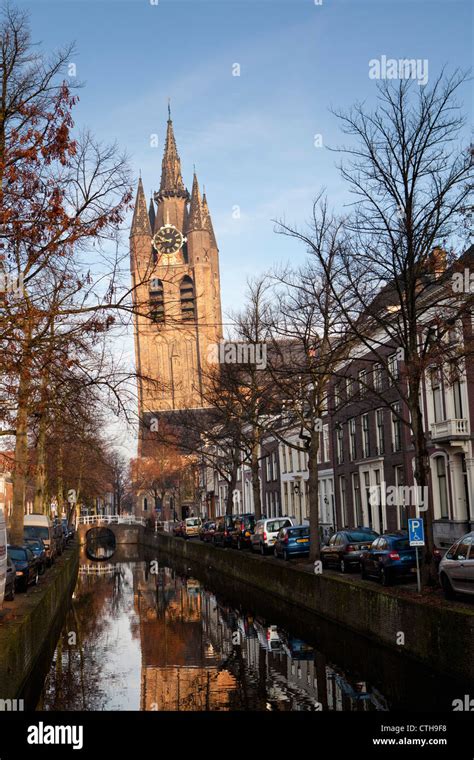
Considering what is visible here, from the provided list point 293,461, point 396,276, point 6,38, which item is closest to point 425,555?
point 396,276

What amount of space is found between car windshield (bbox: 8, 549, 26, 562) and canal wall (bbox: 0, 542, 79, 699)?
973mm

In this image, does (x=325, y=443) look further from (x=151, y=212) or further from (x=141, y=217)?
(x=151, y=212)

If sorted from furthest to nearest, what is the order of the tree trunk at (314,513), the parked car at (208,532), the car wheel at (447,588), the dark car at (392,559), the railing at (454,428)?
the parked car at (208,532) → the railing at (454,428) → the tree trunk at (314,513) → the dark car at (392,559) → the car wheel at (447,588)

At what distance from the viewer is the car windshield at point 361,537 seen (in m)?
28.1

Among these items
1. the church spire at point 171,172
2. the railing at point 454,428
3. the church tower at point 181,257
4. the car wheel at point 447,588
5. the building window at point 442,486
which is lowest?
the car wheel at point 447,588

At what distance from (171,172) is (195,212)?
11.1 metres

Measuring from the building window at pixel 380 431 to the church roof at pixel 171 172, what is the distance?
10061 cm

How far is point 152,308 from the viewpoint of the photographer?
597 inches

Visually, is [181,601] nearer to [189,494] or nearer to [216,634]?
[216,634]

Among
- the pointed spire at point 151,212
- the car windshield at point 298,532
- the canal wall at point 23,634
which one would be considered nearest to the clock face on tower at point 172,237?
the pointed spire at point 151,212

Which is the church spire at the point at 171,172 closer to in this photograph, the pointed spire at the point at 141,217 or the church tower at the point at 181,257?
the church tower at the point at 181,257

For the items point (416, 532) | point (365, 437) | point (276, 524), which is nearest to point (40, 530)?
point (276, 524)

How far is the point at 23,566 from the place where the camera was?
25047mm

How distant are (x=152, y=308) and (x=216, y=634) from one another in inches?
468
